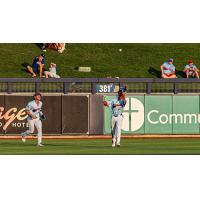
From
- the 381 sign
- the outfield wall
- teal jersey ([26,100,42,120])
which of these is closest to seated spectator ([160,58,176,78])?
the outfield wall

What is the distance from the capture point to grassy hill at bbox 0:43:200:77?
46000 millimetres

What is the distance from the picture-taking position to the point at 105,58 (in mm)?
48125

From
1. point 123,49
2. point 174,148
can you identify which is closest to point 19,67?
point 123,49

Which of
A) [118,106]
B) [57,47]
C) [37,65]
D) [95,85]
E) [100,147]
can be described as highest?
[57,47]

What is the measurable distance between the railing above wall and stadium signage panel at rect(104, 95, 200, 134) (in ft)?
1.64

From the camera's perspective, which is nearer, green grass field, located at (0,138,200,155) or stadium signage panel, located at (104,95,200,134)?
green grass field, located at (0,138,200,155)

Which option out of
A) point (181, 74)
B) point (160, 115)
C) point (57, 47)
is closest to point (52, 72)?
point (57, 47)

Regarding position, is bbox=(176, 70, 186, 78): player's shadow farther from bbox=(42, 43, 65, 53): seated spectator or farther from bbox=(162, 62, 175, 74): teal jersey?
bbox=(42, 43, 65, 53): seated spectator

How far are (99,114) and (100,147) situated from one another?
23.0ft

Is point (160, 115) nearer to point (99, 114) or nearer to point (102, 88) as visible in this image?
point (99, 114)

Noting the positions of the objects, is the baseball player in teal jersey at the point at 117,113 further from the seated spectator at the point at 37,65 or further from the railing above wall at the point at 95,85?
the seated spectator at the point at 37,65

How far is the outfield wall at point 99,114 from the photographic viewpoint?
4088 centimetres

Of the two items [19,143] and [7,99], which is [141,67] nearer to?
[7,99]

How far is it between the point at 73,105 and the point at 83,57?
7362 mm
